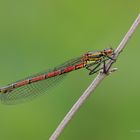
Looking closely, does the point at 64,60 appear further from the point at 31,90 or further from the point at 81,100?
the point at 81,100

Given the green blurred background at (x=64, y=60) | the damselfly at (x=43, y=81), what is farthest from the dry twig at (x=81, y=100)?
the green blurred background at (x=64, y=60)

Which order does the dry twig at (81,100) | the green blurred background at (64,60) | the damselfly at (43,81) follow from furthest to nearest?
the green blurred background at (64,60)
the damselfly at (43,81)
the dry twig at (81,100)

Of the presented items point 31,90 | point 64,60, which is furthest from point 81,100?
point 64,60

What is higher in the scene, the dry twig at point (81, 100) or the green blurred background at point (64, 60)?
the dry twig at point (81, 100)

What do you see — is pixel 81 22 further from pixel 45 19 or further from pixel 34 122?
pixel 34 122

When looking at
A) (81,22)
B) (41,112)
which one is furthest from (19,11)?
(41,112)

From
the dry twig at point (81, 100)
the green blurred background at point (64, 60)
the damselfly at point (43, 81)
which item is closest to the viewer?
the dry twig at point (81, 100)

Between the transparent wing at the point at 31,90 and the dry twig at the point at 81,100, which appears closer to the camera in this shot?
the dry twig at the point at 81,100

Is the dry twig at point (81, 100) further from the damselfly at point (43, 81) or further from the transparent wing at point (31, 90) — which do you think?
the transparent wing at point (31, 90)
